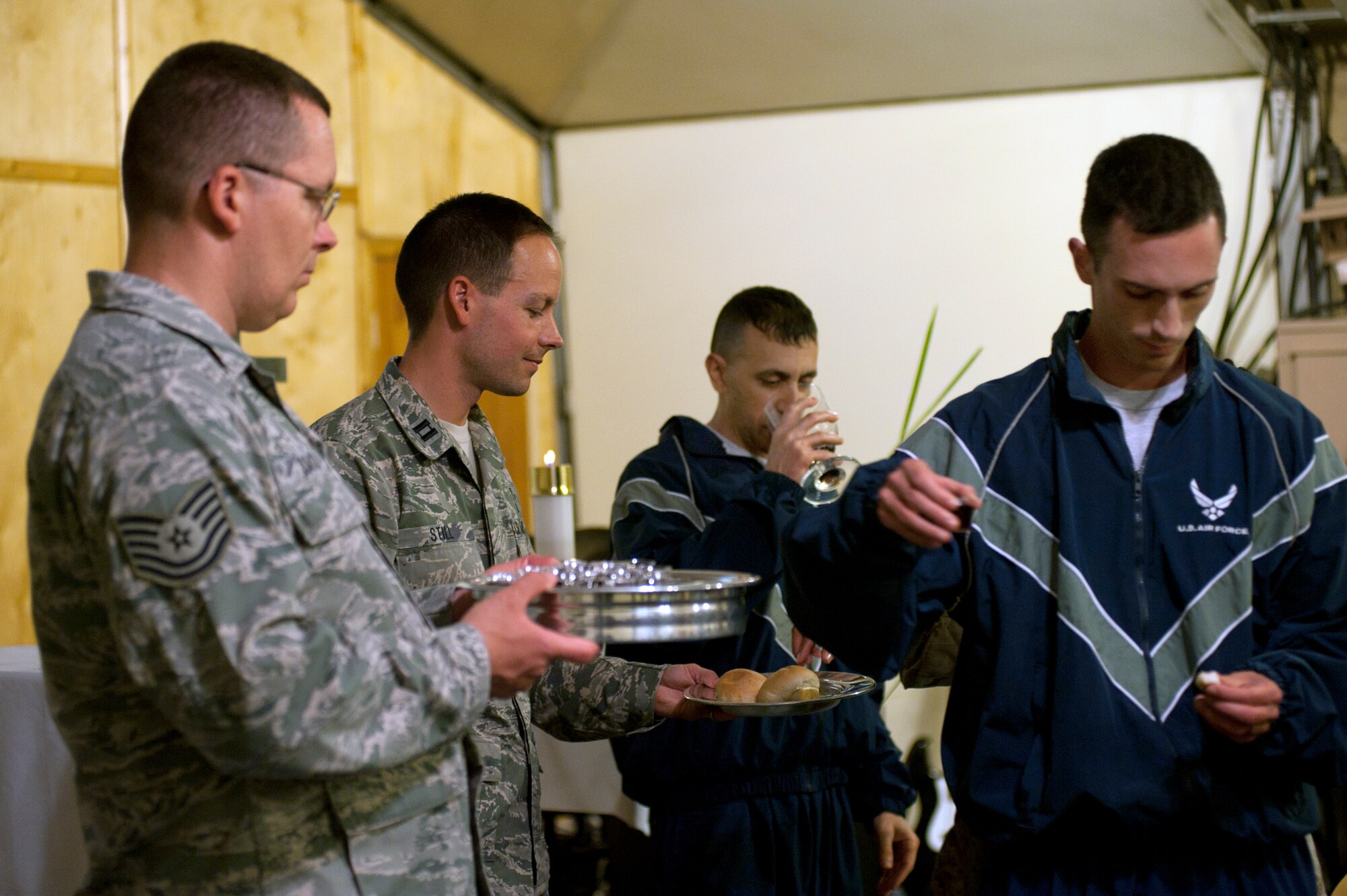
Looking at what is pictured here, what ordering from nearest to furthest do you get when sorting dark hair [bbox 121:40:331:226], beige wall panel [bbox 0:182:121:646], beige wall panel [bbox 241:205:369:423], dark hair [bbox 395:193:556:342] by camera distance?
dark hair [bbox 121:40:331:226], dark hair [bbox 395:193:556:342], beige wall panel [bbox 0:182:121:646], beige wall panel [bbox 241:205:369:423]

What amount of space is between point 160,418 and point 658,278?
3.83 meters

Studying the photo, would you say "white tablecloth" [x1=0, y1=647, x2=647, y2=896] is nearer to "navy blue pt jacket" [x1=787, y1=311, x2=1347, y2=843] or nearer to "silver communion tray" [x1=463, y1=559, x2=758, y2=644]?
"silver communion tray" [x1=463, y1=559, x2=758, y2=644]

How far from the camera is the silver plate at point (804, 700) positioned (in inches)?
62.4

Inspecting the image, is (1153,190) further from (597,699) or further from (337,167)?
(337,167)

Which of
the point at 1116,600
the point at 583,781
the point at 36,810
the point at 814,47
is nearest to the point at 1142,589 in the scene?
the point at 1116,600

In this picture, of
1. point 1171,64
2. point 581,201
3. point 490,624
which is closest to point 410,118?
point 581,201

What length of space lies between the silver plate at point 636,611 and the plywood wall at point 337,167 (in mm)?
2581

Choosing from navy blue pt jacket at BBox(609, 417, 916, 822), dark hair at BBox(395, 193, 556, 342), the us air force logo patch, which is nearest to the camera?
the us air force logo patch

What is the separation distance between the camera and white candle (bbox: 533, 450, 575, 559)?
2.37 m

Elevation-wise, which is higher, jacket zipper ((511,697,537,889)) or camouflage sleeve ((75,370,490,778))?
camouflage sleeve ((75,370,490,778))

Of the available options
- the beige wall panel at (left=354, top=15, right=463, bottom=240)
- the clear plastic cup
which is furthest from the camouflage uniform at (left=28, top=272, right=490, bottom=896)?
the beige wall panel at (left=354, top=15, right=463, bottom=240)

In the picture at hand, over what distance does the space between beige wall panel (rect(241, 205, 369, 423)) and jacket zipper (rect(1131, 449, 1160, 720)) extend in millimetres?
2949

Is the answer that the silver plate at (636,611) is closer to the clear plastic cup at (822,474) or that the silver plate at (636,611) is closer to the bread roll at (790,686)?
the bread roll at (790,686)

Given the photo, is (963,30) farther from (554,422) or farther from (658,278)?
(554,422)
